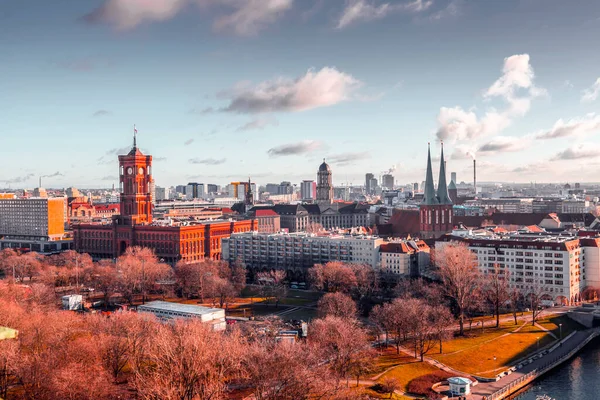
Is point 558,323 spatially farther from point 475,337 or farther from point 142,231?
point 142,231

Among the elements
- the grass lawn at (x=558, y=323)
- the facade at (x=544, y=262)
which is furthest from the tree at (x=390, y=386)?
the facade at (x=544, y=262)

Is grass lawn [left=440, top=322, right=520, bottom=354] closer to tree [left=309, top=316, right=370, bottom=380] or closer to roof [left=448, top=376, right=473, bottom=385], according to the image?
roof [left=448, top=376, right=473, bottom=385]

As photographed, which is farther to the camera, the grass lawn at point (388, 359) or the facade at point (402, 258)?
the facade at point (402, 258)

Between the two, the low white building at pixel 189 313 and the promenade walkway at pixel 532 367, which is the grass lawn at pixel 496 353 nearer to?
the promenade walkway at pixel 532 367

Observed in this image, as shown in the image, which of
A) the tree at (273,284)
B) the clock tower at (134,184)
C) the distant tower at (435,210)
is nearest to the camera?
the tree at (273,284)

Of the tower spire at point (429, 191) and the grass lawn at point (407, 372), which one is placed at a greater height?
the tower spire at point (429, 191)

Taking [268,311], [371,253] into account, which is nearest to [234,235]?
[371,253]

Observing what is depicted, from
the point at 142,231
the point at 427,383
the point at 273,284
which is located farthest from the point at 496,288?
the point at 142,231
